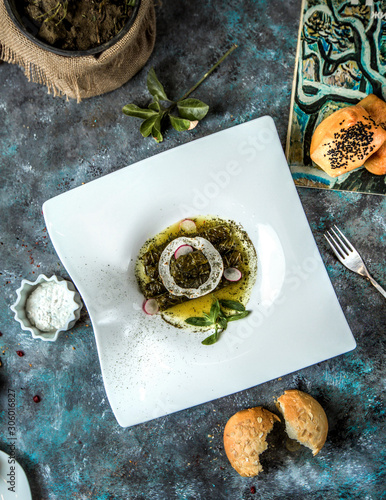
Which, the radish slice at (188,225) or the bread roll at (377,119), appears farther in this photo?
the radish slice at (188,225)

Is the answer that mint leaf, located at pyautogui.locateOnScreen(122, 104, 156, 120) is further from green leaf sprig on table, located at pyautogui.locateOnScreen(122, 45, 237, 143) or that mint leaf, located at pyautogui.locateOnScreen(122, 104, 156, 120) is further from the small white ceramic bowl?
the small white ceramic bowl

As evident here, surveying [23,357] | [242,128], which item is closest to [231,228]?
[242,128]

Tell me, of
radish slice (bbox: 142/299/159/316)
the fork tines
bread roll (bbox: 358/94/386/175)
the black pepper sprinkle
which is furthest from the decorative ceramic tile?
radish slice (bbox: 142/299/159/316)

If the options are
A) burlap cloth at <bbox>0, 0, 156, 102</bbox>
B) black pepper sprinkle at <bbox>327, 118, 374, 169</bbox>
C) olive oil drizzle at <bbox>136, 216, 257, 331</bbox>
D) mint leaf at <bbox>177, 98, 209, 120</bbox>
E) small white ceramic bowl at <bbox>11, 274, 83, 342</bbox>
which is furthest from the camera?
olive oil drizzle at <bbox>136, 216, 257, 331</bbox>

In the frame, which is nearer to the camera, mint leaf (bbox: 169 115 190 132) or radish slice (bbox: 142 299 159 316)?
mint leaf (bbox: 169 115 190 132)

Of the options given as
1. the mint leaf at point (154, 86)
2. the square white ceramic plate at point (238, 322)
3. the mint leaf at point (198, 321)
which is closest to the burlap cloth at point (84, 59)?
the mint leaf at point (154, 86)

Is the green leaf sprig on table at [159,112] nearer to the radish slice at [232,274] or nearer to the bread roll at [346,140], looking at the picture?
the bread roll at [346,140]

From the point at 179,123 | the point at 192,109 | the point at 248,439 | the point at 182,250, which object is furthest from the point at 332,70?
the point at 248,439

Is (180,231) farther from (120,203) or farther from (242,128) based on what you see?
(242,128)
